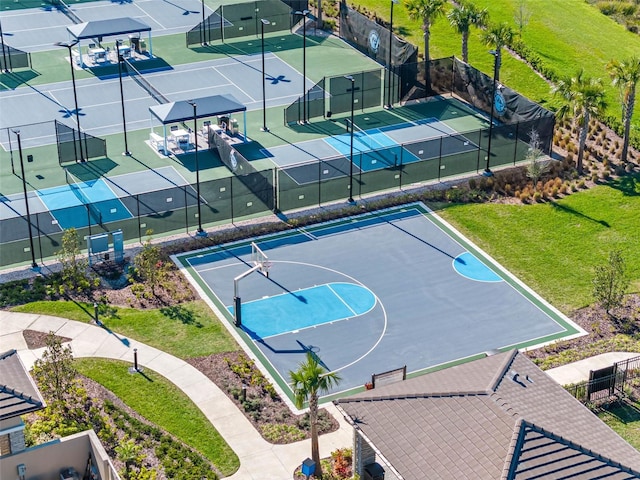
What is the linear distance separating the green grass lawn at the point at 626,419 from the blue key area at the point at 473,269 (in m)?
10.5

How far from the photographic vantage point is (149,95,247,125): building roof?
6072cm

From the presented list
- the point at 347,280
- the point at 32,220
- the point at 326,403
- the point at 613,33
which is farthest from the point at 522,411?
the point at 613,33

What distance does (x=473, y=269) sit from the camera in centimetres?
5109

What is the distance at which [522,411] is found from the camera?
109ft

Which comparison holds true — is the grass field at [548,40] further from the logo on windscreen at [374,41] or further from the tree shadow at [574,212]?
the tree shadow at [574,212]

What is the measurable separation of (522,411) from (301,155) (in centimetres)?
3052

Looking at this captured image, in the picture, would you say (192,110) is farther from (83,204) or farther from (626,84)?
(626,84)

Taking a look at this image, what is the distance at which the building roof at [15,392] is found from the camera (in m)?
33.2

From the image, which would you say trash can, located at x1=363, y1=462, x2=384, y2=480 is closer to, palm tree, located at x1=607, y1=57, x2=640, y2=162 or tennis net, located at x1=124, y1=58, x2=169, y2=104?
palm tree, located at x1=607, y1=57, x2=640, y2=162

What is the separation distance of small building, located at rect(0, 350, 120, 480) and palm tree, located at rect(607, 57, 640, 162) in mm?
37733

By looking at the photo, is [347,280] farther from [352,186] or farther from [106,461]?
[106,461]

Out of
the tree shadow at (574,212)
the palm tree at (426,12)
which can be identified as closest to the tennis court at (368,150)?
the tree shadow at (574,212)

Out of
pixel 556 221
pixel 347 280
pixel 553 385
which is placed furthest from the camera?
pixel 556 221

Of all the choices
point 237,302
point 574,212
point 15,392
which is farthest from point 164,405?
point 574,212
